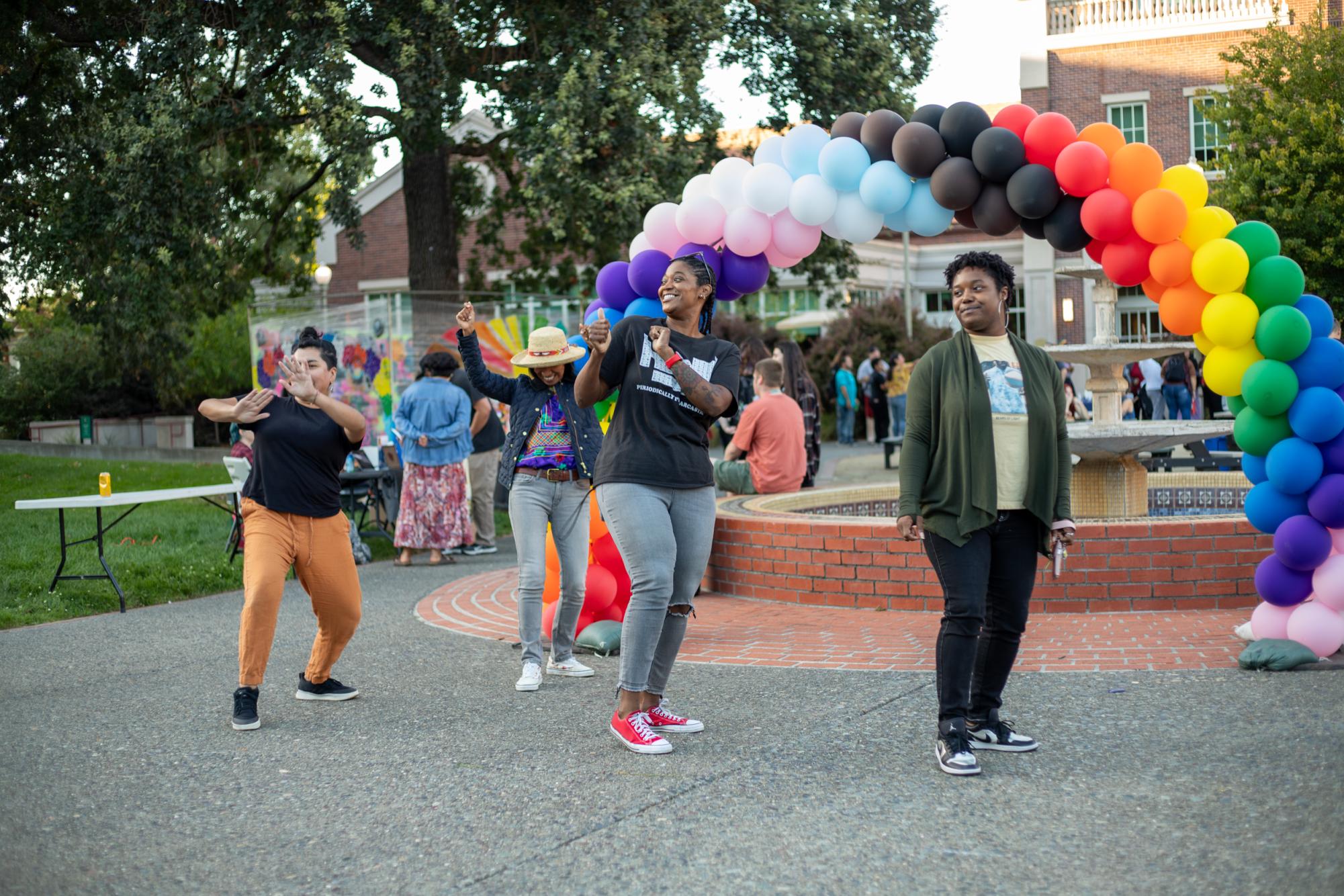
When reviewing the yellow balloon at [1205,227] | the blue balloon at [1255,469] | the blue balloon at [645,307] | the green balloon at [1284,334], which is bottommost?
the blue balloon at [1255,469]

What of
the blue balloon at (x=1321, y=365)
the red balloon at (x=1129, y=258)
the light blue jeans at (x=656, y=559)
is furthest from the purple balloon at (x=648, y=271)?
the blue balloon at (x=1321, y=365)

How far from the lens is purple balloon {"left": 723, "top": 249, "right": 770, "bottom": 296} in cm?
817

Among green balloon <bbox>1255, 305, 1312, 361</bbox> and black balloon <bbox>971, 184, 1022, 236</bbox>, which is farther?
black balloon <bbox>971, 184, 1022, 236</bbox>

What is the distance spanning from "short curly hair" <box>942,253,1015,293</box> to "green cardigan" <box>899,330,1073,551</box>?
0.27 meters

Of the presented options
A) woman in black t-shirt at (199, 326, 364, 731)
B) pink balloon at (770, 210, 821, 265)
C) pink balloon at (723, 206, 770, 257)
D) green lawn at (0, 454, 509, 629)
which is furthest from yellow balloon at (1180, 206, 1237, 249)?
green lawn at (0, 454, 509, 629)

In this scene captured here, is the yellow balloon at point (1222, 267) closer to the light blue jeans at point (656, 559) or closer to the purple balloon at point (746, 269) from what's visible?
the purple balloon at point (746, 269)

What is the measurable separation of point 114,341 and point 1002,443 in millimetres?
15914

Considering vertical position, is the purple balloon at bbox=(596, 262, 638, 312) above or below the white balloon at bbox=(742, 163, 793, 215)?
below

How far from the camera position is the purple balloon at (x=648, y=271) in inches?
315

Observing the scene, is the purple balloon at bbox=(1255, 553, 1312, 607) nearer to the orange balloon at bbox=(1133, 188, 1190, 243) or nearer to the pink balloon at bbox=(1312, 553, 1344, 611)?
the pink balloon at bbox=(1312, 553, 1344, 611)

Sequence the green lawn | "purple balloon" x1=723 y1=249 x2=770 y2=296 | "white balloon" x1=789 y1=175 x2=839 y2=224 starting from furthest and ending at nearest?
the green lawn, "purple balloon" x1=723 y1=249 x2=770 y2=296, "white balloon" x1=789 y1=175 x2=839 y2=224

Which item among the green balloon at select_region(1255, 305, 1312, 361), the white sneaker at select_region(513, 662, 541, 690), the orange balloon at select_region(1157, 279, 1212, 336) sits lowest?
the white sneaker at select_region(513, 662, 541, 690)

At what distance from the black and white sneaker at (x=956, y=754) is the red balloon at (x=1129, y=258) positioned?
3.42 meters

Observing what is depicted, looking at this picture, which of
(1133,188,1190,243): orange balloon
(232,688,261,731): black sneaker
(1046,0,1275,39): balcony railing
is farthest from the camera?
(1046,0,1275,39): balcony railing
